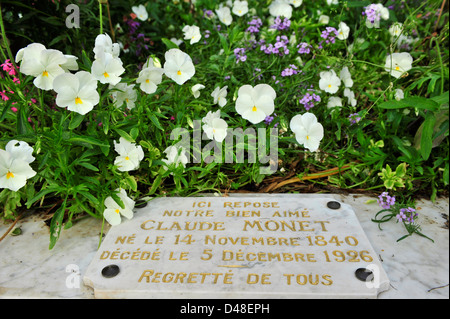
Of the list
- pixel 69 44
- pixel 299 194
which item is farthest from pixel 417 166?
pixel 69 44

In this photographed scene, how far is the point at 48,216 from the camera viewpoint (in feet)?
6.40

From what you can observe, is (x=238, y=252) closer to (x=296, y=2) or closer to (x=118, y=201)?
(x=118, y=201)

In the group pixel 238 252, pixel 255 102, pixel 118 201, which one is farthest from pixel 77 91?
pixel 238 252

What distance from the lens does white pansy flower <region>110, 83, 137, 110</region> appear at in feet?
6.35

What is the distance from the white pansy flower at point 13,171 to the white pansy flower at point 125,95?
1.65ft

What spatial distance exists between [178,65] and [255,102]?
0.40 meters

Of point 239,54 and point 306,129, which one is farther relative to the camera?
point 239,54

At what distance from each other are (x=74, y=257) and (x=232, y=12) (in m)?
2.09

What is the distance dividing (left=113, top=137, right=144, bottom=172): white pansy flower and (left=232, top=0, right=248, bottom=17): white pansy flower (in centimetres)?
156

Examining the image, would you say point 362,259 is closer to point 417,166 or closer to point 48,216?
point 417,166

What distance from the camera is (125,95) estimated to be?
195 cm

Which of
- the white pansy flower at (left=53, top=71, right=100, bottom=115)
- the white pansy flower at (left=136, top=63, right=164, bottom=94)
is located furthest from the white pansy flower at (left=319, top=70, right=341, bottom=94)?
the white pansy flower at (left=53, top=71, right=100, bottom=115)
